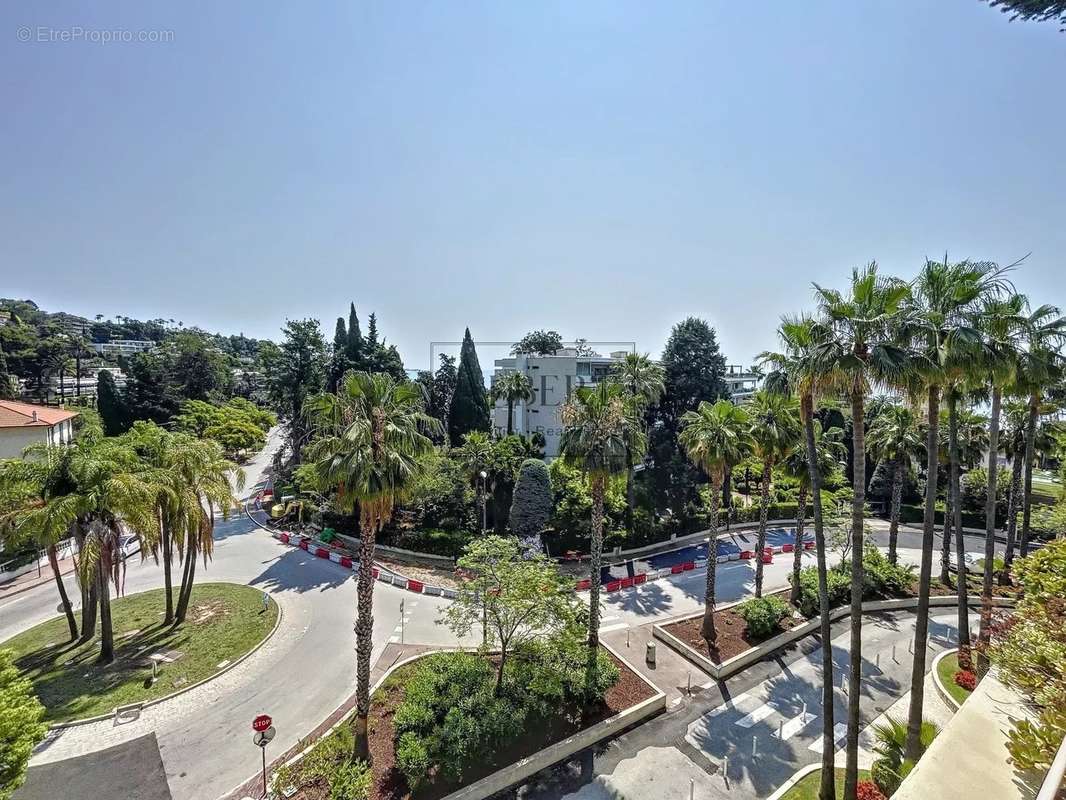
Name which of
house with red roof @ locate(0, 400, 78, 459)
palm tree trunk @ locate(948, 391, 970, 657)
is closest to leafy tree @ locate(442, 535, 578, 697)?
palm tree trunk @ locate(948, 391, 970, 657)

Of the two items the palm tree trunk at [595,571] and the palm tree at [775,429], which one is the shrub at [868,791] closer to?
the palm tree trunk at [595,571]

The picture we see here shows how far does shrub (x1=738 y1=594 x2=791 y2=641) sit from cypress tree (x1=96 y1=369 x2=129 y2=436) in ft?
199

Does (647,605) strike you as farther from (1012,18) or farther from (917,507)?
(917,507)

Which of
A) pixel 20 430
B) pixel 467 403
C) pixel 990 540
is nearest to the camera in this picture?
pixel 990 540

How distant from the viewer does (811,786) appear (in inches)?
439

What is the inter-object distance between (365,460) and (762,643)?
15.7 metres

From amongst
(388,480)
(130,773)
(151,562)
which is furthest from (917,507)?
(151,562)

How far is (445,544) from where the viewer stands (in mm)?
25875

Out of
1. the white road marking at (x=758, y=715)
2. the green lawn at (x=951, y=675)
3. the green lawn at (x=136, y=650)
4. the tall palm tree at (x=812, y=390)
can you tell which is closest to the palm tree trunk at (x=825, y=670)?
the tall palm tree at (x=812, y=390)

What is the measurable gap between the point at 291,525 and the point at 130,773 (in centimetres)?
1994

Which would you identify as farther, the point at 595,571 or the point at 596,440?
the point at 595,571

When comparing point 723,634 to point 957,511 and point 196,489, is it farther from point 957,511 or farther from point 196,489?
point 196,489

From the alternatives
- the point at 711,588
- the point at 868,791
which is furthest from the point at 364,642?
the point at 711,588

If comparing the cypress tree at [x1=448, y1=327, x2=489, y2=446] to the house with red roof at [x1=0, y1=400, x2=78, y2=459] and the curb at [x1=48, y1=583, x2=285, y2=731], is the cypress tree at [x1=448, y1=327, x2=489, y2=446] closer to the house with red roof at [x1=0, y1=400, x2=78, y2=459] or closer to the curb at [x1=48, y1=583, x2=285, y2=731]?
the curb at [x1=48, y1=583, x2=285, y2=731]
